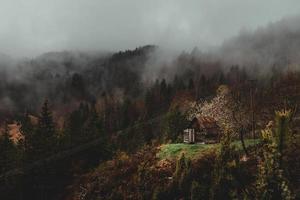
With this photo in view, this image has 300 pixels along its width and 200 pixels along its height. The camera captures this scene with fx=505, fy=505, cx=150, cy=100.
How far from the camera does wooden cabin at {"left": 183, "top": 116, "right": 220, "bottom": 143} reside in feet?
235

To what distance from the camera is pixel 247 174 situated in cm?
5162

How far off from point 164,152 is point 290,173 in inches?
727

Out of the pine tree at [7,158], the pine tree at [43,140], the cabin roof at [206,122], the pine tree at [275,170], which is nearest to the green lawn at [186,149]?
the cabin roof at [206,122]

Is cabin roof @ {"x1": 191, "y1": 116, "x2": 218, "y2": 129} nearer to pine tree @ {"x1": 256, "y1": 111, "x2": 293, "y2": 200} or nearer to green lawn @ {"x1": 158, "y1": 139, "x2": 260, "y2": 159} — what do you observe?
green lawn @ {"x1": 158, "y1": 139, "x2": 260, "y2": 159}

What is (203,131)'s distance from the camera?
72500 millimetres

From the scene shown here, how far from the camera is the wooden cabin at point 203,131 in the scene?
71.7 m

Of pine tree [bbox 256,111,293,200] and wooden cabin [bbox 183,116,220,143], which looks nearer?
pine tree [bbox 256,111,293,200]

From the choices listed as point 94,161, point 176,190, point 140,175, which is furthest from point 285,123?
point 94,161

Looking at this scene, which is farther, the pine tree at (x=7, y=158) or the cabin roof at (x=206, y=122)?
the cabin roof at (x=206, y=122)

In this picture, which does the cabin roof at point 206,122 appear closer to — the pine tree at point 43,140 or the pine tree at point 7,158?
the pine tree at point 43,140

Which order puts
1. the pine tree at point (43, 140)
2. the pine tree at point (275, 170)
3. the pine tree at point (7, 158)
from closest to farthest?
the pine tree at point (275, 170), the pine tree at point (7, 158), the pine tree at point (43, 140)

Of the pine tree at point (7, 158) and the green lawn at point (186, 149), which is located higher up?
the green lawn at point (186, 149)

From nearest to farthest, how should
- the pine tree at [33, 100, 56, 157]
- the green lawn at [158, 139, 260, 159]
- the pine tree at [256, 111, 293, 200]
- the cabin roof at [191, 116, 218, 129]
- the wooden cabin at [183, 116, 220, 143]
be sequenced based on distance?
the pine tree at [256, 111, 293, 200]
the green lawn at [158, 139, 260, 159]
the pine tree at [33, 100, 56, 157]
the cabin roof at [191, 116, 218, 129]
the wooden cabin at [183, 116, 220, 143]

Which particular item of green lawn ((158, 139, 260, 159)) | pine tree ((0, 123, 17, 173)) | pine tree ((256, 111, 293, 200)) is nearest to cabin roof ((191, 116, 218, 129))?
green lawn ((158, 139, 260, 159))
